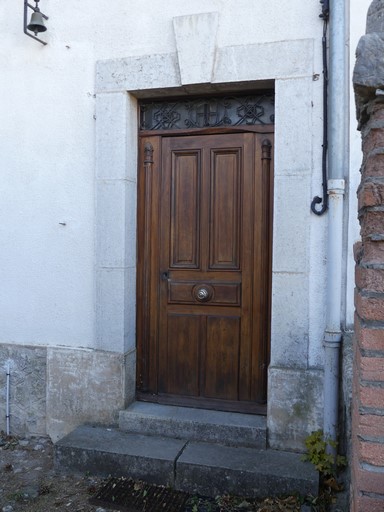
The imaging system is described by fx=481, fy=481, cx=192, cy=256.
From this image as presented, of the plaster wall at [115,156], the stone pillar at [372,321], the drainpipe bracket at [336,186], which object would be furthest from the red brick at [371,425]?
the drainpipe bracket at [336,186]

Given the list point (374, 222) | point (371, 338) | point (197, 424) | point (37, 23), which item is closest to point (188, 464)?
point (197, 424)

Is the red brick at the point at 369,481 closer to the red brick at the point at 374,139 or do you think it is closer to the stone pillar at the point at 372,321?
the stone pillar at the point at 372,321

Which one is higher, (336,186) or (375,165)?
(336,186)

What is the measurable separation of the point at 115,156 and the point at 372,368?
3060 millimetres

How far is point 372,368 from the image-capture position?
5.15ft

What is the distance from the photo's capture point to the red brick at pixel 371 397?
61.7 inches

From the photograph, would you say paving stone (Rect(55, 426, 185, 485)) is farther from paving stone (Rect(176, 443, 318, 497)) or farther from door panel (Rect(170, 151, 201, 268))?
door panel (Rect(170, 151, 201, 268))

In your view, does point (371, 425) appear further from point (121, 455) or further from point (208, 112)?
point (208, 112)

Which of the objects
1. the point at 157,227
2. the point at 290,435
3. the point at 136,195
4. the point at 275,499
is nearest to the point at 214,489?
the point at 275,499

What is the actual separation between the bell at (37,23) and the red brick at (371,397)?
12.8 ft

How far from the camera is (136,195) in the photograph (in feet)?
14.1

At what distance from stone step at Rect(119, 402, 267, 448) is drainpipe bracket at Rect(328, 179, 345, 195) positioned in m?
1.88

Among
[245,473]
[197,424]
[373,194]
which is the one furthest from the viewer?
[197,424]

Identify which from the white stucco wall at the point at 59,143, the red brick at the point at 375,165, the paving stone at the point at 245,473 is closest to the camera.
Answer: the red brick at the point at 375,165
